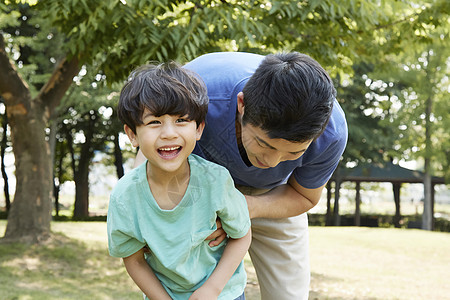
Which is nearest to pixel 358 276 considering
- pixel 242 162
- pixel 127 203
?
pixel 242 162

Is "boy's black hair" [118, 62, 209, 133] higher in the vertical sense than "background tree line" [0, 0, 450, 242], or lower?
lower

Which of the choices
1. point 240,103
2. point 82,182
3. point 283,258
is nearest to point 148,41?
point 283,258

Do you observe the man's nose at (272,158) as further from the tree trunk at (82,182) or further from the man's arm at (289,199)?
the tree trunk at (82,182)

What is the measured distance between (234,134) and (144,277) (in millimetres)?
685

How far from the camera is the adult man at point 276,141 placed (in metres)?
1.97

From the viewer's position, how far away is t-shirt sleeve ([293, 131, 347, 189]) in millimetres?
2436

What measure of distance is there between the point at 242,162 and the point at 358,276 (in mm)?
6565

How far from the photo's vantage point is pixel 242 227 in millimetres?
2090

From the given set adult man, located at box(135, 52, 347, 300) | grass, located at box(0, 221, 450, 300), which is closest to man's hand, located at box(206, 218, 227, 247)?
adult man, located at box(135, 52, 347, 300)

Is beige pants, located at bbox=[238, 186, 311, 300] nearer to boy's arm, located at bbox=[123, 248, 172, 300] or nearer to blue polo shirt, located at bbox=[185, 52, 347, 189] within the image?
blue polo shirt, located at bbox=[185, 52, 347, 189]

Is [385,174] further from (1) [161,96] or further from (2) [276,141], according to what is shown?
(1) [161,96]

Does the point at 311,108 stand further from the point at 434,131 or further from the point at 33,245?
the point at 434,131

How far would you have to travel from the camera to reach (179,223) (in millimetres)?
1958

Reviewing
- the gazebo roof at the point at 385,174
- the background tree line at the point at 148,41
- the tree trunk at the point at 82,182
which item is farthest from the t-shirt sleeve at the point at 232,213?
the tree trunk at the point at 82,182
